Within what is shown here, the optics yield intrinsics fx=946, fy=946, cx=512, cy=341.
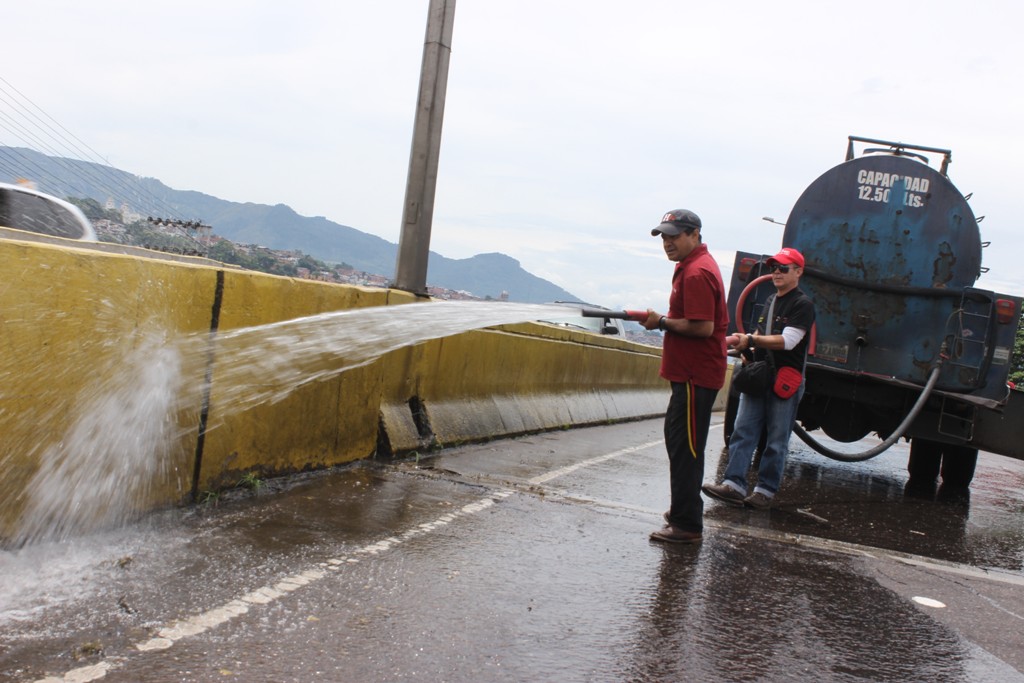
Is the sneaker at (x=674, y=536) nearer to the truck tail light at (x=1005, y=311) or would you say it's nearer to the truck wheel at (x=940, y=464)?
the truck tail light at (x=1005, y=311)

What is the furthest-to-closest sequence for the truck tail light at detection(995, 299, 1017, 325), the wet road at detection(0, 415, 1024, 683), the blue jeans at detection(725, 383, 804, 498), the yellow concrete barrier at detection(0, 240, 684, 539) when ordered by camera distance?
the truck tail light at detection(995, 299, 1017, 325) → the blue jeans at detection(725, 383, 804, 498) → the yellow concrete barrier at detection(0, 240, 684, 539) → the wet road at detection(0, 415, 1024, 683)

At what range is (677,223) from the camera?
19.5ft

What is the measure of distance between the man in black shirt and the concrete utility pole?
3026 millimetres

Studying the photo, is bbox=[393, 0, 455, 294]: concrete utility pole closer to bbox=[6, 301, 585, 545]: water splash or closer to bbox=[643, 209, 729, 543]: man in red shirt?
bbox=[6, 301, 585, 545]: water splash

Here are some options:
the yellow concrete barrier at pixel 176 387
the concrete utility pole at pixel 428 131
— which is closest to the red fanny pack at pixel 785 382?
the yellow concrete barrier at pixel 176 387

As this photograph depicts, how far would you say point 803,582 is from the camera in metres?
5.14

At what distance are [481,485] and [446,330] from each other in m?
1.15

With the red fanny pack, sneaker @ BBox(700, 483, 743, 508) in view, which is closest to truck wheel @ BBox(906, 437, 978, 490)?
the red fanny pack

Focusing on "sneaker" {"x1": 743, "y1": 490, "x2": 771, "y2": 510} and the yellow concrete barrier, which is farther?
"sneaker" {"x1": 743, "y1": 490, "x2": 771, "y2": 510}

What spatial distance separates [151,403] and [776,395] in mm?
4505

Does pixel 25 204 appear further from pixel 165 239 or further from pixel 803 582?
pixel 803 582

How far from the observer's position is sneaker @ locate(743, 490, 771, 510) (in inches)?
286

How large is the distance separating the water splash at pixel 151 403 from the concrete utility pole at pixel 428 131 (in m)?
1.77

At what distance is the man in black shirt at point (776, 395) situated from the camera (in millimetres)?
7098
